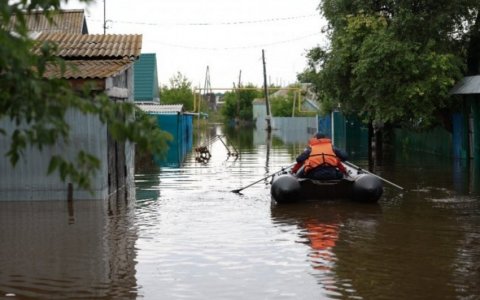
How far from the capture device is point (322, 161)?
15.2 metres

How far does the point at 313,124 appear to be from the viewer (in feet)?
211

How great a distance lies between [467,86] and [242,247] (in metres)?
16.5

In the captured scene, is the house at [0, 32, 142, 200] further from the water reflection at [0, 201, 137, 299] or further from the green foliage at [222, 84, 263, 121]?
the green foliage at [222, 84, 263, 121]

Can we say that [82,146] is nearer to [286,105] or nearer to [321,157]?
[321,157]

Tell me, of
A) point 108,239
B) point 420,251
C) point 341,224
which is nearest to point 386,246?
point 420,251

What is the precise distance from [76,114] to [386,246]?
24.2ft

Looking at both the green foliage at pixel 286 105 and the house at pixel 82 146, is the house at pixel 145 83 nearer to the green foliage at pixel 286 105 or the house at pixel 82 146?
the green foliage at pixel 286 105

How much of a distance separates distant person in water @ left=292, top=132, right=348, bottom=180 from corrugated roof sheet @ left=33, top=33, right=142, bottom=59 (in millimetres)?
4784

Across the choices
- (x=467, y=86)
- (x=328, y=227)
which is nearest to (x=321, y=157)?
(x=328, y=227)

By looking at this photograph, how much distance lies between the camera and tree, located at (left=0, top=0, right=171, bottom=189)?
3404 mm

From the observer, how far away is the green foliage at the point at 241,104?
102 metres

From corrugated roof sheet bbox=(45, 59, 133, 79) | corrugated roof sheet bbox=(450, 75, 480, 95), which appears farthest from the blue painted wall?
corrugated roof sheet bbox=(45, 59, 133, 79)

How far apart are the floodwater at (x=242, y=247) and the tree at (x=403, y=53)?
7.51 meters

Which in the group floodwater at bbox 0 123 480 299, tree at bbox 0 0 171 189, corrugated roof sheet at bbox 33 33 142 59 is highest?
corrugated roof sheet at bbox 33 33 142 59
